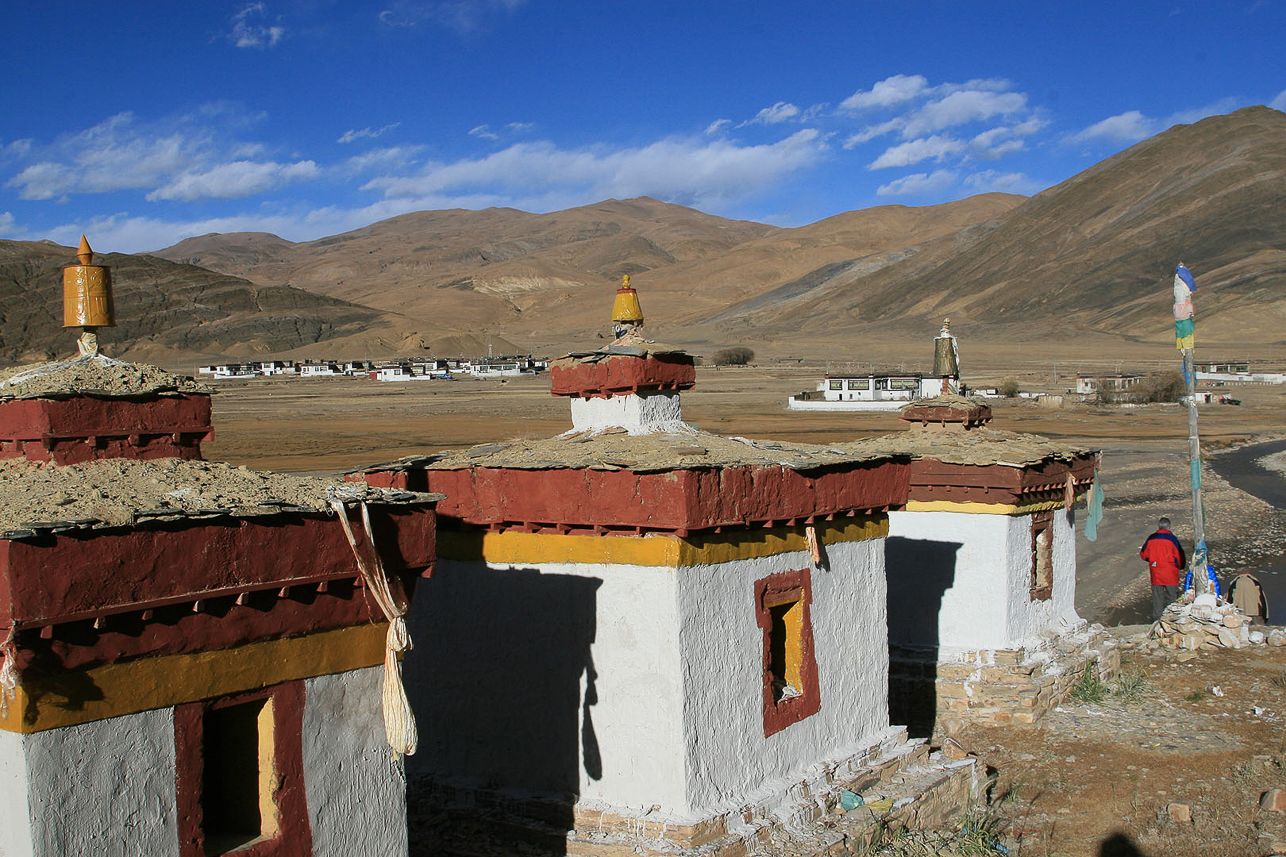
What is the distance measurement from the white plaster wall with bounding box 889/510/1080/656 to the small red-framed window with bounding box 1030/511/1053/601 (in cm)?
16

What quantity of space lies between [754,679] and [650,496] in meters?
1.69

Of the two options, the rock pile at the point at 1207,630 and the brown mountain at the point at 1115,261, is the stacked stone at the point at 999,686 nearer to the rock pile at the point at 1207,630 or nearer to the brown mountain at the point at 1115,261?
the rock pile at the point at 1207,630

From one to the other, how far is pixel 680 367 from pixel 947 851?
15.4 feet

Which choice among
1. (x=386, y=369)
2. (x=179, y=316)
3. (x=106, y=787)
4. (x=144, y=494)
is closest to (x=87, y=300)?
(x=144, y=494)

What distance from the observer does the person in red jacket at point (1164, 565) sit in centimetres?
1712

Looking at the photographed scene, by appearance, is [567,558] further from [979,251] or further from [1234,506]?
[979,251]

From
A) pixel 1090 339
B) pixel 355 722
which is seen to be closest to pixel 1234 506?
pixel 355 722

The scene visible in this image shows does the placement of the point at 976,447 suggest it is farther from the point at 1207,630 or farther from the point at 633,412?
the point at 1207,630

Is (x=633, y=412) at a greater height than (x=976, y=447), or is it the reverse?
(x=633, y=412)

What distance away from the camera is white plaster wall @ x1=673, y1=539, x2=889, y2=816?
8.15 metres

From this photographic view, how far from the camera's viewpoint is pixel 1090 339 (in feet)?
360

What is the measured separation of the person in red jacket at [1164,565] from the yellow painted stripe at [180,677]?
1412cm

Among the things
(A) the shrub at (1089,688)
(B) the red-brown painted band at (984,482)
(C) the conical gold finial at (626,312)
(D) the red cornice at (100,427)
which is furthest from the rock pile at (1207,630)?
(D) the red cornice at (100,427)

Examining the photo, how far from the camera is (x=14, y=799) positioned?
493 centimetres
